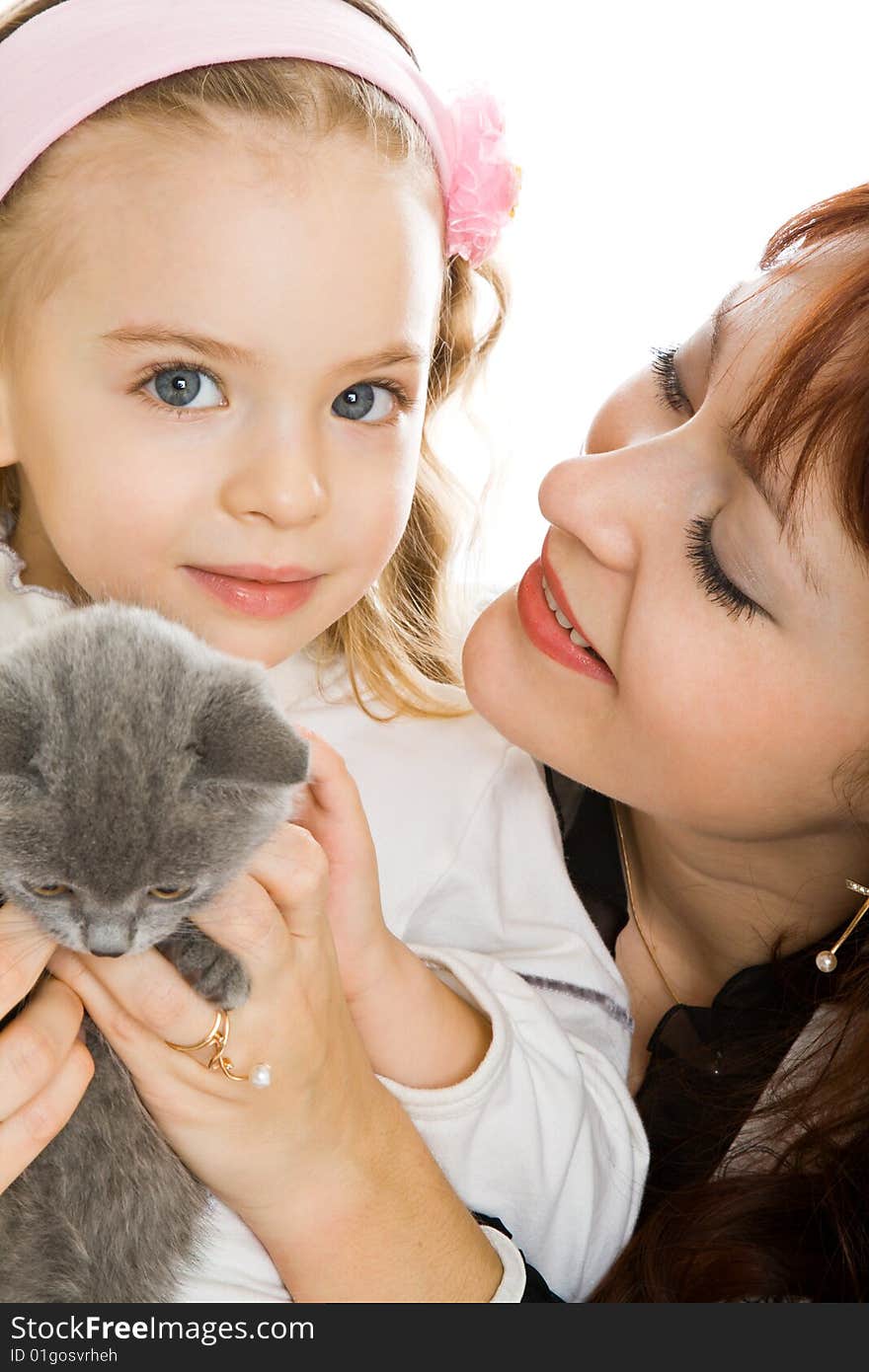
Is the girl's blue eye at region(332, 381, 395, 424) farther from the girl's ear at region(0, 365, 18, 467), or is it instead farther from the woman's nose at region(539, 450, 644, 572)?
the girl's ear at region(0, 365, 18, 467)

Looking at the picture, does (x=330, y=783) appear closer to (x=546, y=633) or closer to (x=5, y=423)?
(x=546, y=633)

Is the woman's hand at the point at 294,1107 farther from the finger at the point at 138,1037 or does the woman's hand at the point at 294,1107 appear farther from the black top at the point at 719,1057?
the black top at the point at 719,1057

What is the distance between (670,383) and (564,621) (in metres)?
0.34

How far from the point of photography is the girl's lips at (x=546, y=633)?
1.57 metres

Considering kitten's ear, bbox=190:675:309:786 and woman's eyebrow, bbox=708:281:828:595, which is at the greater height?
woman's eyebrow, bbox=708:281:828:595

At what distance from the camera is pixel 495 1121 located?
158cm

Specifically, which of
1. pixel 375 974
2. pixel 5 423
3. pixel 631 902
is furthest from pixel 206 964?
pixel 631 902

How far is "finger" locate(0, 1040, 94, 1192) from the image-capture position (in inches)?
47.1

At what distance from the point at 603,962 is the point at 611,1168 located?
0.29 meters

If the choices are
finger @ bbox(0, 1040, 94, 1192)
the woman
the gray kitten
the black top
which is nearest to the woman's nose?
the woman

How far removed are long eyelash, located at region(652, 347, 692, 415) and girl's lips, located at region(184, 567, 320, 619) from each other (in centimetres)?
53

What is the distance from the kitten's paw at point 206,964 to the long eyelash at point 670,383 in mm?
891

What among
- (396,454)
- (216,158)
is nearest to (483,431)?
(396,454)

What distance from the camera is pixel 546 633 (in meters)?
1.61
